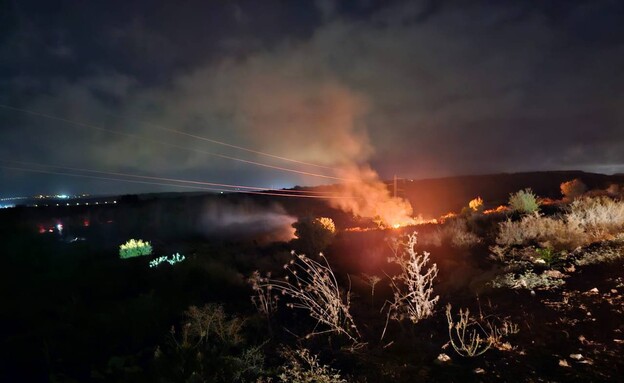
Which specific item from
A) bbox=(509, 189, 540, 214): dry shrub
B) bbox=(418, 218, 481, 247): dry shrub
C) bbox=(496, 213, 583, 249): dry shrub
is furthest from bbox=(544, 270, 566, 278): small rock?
bbox=(509, 189, 540, 214): dry shrub

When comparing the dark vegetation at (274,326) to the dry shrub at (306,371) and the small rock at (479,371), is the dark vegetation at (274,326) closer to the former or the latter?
the small rock at (479,371)

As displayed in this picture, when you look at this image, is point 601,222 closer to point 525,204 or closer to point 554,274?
point 554,274

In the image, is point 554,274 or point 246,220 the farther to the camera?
point 246,220

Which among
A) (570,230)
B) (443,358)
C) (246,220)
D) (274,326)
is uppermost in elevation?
(246,220)

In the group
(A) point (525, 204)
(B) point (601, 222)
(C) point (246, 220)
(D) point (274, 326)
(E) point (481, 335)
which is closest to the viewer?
(E) point (481, 335)

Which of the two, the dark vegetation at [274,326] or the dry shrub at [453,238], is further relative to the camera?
the dry shrub at [453,238]

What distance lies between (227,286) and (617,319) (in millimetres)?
7731

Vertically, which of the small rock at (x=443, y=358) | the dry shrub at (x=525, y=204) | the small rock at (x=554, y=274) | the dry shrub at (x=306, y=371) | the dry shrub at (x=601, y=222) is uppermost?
the dry shrub at (x=525, y=204)

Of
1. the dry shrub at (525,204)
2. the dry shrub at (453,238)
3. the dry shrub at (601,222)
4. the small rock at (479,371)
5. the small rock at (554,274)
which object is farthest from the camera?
the dry shrub at (525,204)

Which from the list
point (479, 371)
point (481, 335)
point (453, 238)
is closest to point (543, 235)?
point (453, 238)

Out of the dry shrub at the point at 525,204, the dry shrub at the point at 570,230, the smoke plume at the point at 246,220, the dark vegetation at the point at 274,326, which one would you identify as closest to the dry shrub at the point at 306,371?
the dark vegetation at the point at 274,326

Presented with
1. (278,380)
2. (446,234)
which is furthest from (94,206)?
(278,380)

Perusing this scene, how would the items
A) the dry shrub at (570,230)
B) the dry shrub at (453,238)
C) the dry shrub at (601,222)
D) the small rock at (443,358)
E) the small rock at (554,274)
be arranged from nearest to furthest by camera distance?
the small rock at (443,358) < the small rock at (554,274) < the dry shrub at (570,230) < the dry shrub at (601,222) < the dry shrub at (453,238)

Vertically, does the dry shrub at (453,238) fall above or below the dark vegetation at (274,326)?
above
